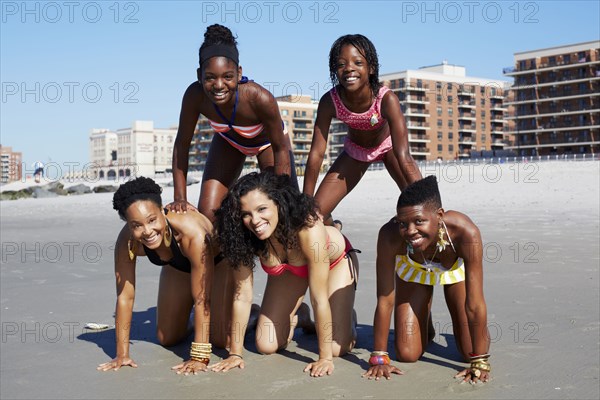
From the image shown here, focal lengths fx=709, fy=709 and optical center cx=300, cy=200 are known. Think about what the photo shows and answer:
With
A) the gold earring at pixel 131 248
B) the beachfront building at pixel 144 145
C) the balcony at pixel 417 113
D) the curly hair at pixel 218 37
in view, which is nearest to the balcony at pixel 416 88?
the balcony at pixel 417 113

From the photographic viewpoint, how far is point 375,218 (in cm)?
1568

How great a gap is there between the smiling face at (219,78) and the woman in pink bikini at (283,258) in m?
0.86

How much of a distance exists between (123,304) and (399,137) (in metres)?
2.24

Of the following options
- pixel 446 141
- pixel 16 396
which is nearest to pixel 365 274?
pixel 16 396

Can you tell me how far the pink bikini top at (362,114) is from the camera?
536 centimetres

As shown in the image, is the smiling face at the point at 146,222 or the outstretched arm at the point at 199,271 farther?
the outstretched arm at the point at 199,271

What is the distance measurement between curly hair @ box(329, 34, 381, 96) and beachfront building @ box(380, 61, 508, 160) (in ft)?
242

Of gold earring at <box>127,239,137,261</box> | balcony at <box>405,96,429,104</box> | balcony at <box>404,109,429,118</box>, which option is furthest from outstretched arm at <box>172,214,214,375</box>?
balcony at <box>405,96,429,104</box>

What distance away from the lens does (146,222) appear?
423cm

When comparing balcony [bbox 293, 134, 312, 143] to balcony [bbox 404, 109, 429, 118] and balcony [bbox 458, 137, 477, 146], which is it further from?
balcony [bbox 458, 137, 477, 146]

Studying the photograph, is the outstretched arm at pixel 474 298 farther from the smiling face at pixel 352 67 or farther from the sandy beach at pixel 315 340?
the smiling face at pixel 352 67

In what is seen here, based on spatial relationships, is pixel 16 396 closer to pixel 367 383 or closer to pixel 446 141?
pixel 367 383

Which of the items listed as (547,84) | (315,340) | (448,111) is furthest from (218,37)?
(448,111)

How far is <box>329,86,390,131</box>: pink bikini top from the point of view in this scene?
5355 millimetres
